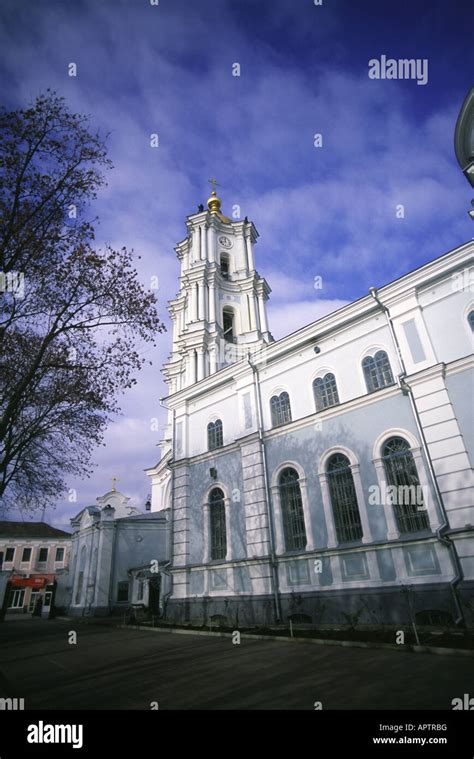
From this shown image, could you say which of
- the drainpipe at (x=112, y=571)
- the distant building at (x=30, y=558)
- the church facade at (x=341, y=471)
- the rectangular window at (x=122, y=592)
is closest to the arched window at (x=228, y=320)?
the church facade at (x=341, y=471)

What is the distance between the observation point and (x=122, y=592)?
85.9ft

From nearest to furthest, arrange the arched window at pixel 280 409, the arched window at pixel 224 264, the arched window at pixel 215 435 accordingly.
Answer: the arched window at pixel 280 409, the arched window at pixel 215 435, the arched window at pixel 224 264

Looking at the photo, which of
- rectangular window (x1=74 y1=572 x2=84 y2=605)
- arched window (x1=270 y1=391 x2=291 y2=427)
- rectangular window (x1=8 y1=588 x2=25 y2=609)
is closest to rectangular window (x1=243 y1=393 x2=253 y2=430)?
arched window (x1=270 y1=391 x2=291 y2=427)

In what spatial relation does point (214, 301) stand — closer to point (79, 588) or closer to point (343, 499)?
point (343, 499)

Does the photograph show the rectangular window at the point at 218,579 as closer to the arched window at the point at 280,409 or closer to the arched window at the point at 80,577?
the arched window at the point at 280,409

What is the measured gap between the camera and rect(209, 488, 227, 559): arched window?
18312mm

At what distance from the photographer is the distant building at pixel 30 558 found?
152 feet

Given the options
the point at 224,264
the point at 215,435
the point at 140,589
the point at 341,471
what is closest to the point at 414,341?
the point at 341,471

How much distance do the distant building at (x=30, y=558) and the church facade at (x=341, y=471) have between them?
114ft
